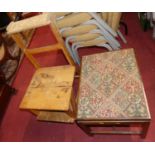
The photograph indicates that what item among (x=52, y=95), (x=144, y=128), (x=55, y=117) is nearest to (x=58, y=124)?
(x=55, y=117)

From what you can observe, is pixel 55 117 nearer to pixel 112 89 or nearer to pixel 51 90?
pixel 51 90

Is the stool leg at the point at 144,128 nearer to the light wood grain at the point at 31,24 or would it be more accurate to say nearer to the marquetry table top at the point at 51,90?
the marquetry table top at the point at 51,90

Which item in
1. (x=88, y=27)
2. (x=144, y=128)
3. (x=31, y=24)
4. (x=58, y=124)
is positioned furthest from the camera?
(x=58, y=124)

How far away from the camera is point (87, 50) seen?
2.26 metres

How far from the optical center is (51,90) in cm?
142

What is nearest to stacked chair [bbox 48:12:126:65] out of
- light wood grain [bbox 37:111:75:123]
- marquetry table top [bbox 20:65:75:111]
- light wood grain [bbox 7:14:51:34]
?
light wood grain [bbox 7:14:51:34]

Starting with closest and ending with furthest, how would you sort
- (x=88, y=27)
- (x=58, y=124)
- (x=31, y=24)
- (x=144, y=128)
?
(x=144, y=128) < (x=31, y=24) < (x=88, y=27) < (x=58, y=124)

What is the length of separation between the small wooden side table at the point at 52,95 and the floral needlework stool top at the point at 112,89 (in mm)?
129

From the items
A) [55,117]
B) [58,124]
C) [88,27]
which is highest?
[88,27]

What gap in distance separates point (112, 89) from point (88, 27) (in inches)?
25.7

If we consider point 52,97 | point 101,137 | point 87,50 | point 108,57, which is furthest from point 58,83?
point 87,50

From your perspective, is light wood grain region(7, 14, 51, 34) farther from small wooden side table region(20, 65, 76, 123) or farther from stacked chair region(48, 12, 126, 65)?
small wooden side table region(20, 65, 76, 123)

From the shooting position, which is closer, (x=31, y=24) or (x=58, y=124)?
(x=31, y=24)

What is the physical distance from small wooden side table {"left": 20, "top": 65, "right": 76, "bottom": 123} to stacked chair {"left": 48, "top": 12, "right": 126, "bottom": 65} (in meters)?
0.36
